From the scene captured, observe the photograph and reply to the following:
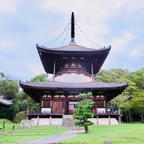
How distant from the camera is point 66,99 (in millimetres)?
22141

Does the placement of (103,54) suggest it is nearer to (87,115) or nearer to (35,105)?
(87,115)

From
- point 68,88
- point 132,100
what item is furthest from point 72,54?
point 132,100

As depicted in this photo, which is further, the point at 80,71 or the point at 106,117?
the point at 80,71

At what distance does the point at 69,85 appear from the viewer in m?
22.0

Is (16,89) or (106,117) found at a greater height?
(16,89)

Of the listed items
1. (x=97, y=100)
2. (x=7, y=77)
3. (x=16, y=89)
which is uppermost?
(x=7, y=77)

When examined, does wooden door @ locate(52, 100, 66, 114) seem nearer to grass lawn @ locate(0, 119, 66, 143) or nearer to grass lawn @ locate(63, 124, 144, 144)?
grass lawn @ locate(0, 119, 66, 143)

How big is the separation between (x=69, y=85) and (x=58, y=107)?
3183 mm

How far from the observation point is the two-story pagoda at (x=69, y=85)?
20797mm

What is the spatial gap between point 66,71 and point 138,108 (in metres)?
16.2

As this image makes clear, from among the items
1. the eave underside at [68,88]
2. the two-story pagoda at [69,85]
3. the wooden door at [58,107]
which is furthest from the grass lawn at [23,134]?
the wooden door at [58,107]

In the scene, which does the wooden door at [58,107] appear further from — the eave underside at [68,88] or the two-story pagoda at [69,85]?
the eave underside at [68,88]

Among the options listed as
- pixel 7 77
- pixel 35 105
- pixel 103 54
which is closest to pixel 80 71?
pixel 103 54

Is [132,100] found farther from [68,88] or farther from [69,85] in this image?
[68,88]
